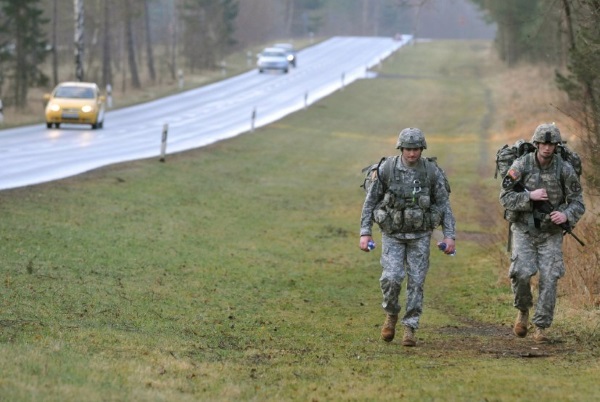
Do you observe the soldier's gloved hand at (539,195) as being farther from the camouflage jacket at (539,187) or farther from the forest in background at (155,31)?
the forest in background at (155,31)

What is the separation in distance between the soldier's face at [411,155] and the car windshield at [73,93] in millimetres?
29081

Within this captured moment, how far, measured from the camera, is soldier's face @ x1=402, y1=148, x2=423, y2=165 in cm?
973

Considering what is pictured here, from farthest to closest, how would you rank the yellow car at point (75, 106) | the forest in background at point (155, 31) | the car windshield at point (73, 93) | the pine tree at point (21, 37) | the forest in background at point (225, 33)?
the forest in background at point (155, 31)
the pine tree at point (21, 37)
the car windshield at point (73, 93)
the yellow car at point (75, 106)
the forest in background at point (225, 33)

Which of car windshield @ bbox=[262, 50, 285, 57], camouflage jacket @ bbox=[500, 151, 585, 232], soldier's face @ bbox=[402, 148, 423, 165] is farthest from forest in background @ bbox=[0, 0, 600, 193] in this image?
car windshield @ bbox=[262, 50, 285, 57]

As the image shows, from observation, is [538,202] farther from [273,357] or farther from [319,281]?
[319,281]

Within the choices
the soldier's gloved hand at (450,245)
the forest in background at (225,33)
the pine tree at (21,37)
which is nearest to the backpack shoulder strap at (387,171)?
the soldier's gloved hand at (450,245)

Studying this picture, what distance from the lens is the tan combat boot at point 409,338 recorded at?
987 centimetres

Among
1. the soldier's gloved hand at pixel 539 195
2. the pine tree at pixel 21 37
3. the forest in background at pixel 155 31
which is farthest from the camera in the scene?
the forest in background at pixel 155 31

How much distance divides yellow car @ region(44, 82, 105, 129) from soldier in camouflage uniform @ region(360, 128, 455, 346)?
27976 millimetres

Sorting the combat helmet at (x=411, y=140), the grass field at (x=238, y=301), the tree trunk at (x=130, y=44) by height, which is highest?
the combat helmet at (x=411, y=140)

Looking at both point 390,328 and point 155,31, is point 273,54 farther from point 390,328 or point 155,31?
point 390,328

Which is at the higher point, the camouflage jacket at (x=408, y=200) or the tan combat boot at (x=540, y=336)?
the camouflage jacket at (x=408, y=200)

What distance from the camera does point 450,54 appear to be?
97.9m

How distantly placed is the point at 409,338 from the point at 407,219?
41.9 inches
